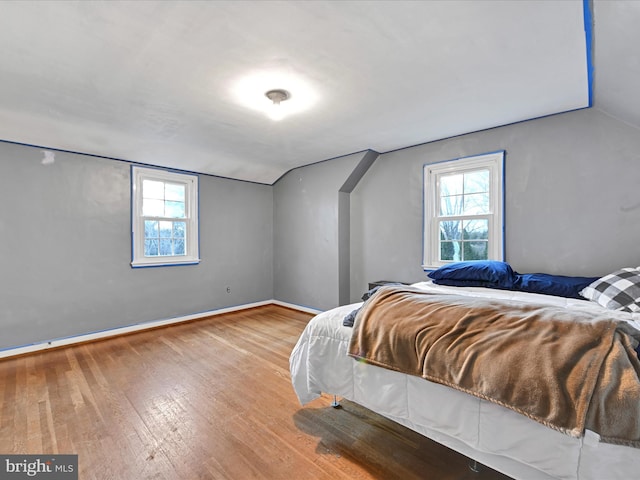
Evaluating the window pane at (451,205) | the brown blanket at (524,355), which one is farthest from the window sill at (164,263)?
the window pane at (451,205)

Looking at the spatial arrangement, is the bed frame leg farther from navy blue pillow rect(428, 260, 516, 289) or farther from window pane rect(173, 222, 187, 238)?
window pane rect(173, 222, 187, 238)

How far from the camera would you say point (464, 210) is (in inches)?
140

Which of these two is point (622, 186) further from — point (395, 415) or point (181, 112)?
point (181, 112)

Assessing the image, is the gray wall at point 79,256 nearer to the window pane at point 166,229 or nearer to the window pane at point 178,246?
the window pane at point 178,246

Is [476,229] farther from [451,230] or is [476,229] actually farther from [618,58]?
[618,58]

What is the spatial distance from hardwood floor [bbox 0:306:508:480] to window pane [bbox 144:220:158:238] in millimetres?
1642

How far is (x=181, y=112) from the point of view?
2.86 meters

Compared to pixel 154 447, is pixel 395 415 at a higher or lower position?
higher

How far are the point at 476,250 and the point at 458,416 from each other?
2.51 m

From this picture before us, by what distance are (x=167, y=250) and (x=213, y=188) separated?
1.20m

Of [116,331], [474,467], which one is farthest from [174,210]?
[474,467]

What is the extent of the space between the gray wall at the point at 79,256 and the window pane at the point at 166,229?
444 mm

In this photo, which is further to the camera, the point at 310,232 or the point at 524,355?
the point at 310,232

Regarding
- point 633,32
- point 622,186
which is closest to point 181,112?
point 633,32
